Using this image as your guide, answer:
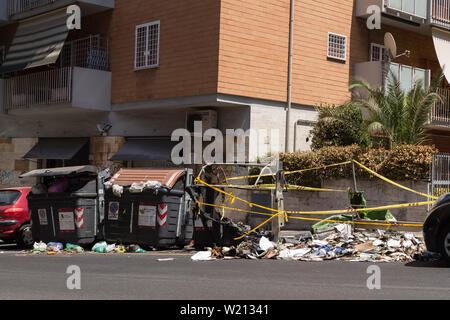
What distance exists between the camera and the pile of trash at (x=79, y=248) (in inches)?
540

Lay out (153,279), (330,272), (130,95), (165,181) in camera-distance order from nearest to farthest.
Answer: (153,279) → (330,272) → (165,181) → (130,95)

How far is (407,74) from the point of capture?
22.6 meters

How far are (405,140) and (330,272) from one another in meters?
9.70

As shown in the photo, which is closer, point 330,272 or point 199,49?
point 330,272

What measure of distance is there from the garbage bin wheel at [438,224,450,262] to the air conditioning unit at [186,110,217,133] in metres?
10.9

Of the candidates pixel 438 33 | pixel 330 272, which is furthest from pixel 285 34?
pixel 330 272

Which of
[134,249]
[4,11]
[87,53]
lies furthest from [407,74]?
[4,11]

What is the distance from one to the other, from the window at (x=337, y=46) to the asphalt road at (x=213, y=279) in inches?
473

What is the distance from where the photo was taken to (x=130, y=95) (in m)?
22.3

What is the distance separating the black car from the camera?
34.3 ft

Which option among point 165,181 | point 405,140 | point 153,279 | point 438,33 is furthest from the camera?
point 438,33

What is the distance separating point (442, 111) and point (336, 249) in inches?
524

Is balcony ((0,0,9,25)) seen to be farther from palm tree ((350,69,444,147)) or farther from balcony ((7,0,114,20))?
palm tree ((350,69,444,147))
